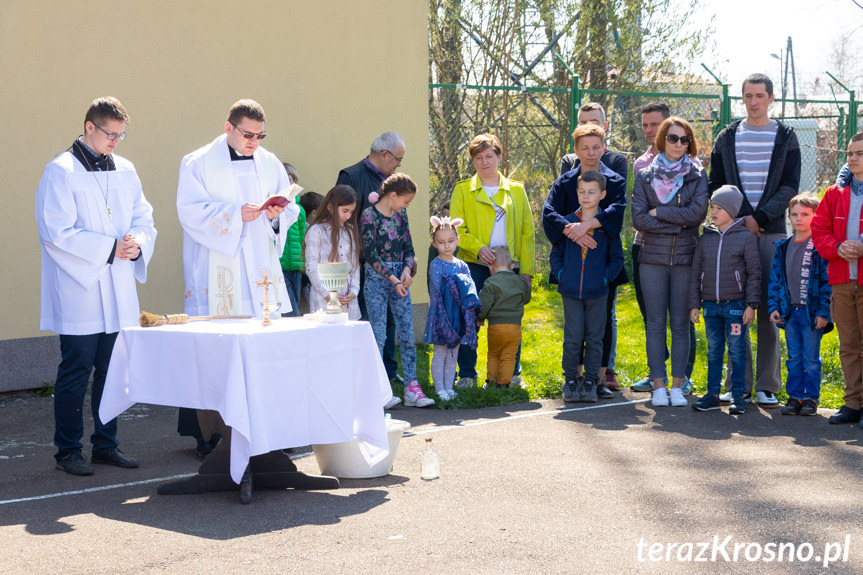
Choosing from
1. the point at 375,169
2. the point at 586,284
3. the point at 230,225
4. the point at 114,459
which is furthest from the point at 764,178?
the point at 114,459

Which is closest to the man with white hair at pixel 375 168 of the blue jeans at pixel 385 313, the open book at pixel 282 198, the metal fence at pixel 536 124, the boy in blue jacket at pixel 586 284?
the blue jeans at pixel 385 313

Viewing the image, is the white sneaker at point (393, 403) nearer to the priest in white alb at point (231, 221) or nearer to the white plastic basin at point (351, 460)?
the priest in white alb at point (231, 221)

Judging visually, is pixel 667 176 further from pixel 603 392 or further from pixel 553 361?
pixel 553 361

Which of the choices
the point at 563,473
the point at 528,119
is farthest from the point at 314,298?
the point at 528,119

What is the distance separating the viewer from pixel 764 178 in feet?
26.0

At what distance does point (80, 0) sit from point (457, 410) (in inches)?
193

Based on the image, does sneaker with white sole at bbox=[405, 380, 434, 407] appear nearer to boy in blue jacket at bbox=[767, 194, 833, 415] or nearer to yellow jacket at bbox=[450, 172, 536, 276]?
yellow jacket at bbox=[450, 172, 536, 276]

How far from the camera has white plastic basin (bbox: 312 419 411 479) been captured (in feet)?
19.1

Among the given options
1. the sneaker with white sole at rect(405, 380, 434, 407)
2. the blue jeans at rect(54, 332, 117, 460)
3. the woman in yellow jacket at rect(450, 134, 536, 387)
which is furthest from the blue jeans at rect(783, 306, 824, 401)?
the blue jeans at rect(54, 332, 117, 460)

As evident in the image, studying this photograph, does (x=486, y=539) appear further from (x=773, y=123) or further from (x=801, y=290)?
(x=773, y=123)

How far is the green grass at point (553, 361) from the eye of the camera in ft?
27.1

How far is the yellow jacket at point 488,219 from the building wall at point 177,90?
2348 millimetres

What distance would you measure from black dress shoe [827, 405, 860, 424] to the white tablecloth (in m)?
3.42

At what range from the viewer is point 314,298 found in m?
7.89
